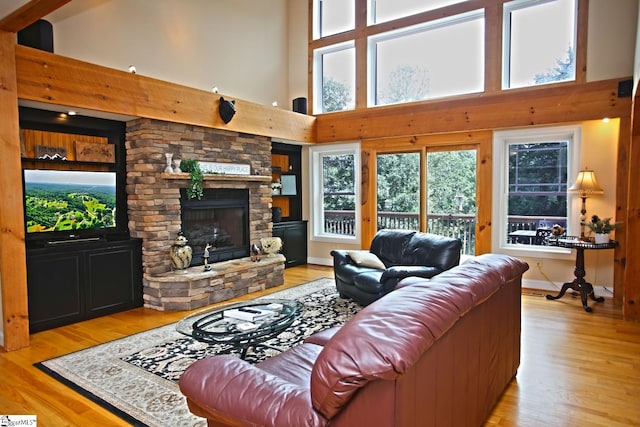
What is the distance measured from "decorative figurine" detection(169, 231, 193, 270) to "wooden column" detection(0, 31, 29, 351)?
1.67 meters

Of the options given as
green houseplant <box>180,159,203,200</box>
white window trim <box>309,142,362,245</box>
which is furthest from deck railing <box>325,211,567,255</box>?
green houseplant <box>180,159,203,200</box>

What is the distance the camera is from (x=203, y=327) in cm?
303

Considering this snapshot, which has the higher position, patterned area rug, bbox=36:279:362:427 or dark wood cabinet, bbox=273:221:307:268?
dark wood cabinet, bbox=273:221:307:268

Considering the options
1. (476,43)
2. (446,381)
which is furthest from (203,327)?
(476,43)

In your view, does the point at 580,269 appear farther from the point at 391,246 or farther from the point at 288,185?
the point at 288,185

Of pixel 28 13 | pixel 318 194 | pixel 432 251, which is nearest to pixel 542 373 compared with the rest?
pixel 432 251

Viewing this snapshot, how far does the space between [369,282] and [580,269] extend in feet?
8.80

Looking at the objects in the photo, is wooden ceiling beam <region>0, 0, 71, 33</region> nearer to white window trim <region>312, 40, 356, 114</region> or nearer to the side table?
white window trim <region>312, 40, 356, 114</region>

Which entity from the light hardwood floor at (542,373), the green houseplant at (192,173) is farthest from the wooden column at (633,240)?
the green houseplant at (192,173)

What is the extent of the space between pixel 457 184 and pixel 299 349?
4834 mm

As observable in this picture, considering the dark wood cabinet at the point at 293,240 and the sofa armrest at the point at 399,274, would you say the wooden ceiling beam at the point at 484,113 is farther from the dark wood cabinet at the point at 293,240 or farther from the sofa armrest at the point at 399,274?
the sofa armrest at the point at 399,274

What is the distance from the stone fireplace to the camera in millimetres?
4941

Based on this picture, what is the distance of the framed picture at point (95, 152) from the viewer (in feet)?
15.4

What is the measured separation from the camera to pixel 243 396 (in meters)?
1.58
